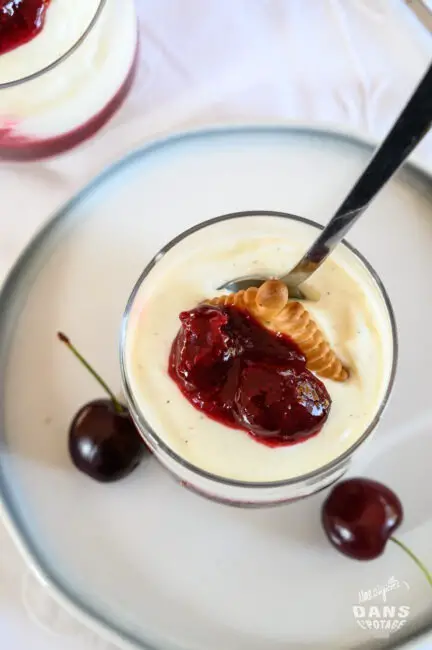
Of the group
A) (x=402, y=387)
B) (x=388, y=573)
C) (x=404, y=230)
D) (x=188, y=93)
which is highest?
(x=188, y=93)

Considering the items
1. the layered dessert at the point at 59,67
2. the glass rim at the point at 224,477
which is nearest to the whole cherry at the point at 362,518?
the glass rim at the point at 224,477

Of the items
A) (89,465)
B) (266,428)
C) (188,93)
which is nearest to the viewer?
(266,428)

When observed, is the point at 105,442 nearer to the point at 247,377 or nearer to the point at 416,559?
the point at 247,377

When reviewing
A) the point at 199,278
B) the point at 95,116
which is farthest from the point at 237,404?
the point at 95,116

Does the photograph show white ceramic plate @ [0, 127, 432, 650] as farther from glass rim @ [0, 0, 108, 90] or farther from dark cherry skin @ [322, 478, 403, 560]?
glass rim @ [0, 0, 108, 90]

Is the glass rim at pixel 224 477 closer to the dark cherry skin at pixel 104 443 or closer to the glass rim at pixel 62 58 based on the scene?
the dark cherry skin at pixel 104 443

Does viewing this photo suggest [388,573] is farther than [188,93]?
No

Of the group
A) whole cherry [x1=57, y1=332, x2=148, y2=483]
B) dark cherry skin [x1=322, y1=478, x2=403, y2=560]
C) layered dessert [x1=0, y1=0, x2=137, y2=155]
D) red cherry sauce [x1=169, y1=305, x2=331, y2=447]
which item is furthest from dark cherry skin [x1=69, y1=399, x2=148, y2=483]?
layered dessert [x1=0, y1=0, x2=137, y2=155]

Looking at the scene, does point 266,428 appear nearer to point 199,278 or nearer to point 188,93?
point 199,278
